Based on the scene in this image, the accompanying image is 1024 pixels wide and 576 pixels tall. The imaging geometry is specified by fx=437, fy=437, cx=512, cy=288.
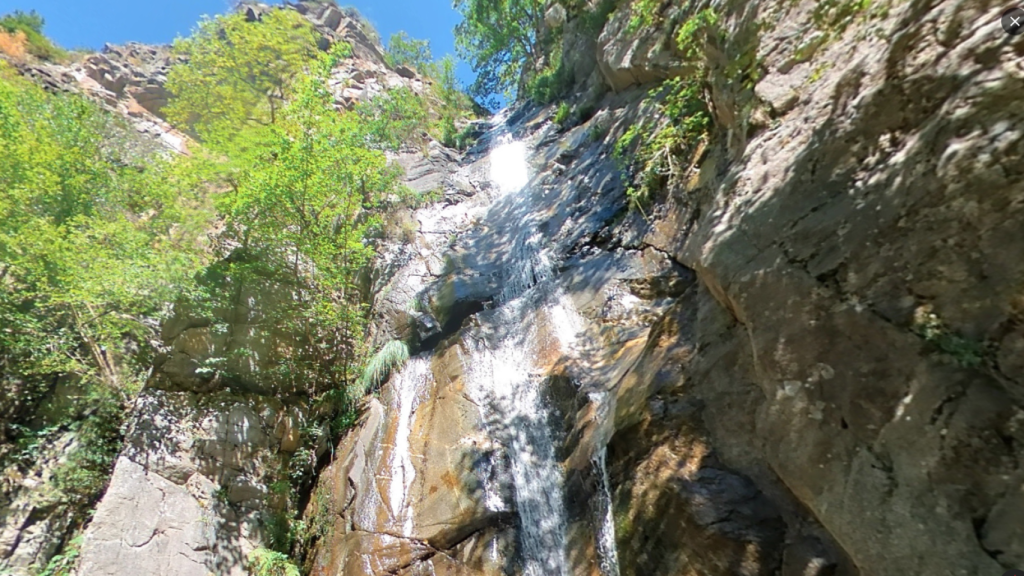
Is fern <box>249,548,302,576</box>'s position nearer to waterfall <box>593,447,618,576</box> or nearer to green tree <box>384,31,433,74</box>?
waterfall <box>593,447,618,576</box>

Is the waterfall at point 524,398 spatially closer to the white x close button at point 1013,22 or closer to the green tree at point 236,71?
the white x close button at point 1013,22

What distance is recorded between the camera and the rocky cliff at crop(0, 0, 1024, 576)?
2188mm

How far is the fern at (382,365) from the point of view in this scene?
28.0 feet

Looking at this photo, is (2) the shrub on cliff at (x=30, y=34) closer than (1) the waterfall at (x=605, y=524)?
No

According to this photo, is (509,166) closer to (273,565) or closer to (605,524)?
(273,565)

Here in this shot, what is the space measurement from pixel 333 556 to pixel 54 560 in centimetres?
370

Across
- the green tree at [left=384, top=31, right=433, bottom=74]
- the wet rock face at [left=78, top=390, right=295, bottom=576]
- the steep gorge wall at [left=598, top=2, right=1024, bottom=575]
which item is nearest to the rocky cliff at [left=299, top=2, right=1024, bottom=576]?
the steep gorge wall at [left=598, top=2, right=1024, bottom=575]

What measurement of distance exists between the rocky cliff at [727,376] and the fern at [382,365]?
32 cm

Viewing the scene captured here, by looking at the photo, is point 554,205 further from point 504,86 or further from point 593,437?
point 504,86

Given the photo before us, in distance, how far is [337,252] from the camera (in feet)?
29.9

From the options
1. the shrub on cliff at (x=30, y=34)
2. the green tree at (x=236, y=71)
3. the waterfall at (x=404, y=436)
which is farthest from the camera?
the shrub on cliff at (x=30, y=34)

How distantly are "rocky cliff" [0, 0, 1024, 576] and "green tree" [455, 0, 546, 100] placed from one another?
43.8 ft

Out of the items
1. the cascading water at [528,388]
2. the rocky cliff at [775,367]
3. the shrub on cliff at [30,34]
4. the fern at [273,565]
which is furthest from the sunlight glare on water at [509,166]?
the shrub on cliff at [30,34]

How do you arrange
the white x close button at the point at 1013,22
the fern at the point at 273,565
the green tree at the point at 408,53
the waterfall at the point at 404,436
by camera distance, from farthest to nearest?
the green tree at the point at 408,53
the fern at the point at 273,565
the waterfall at the point at 404,436
the white x close button at the point at 1013,22
